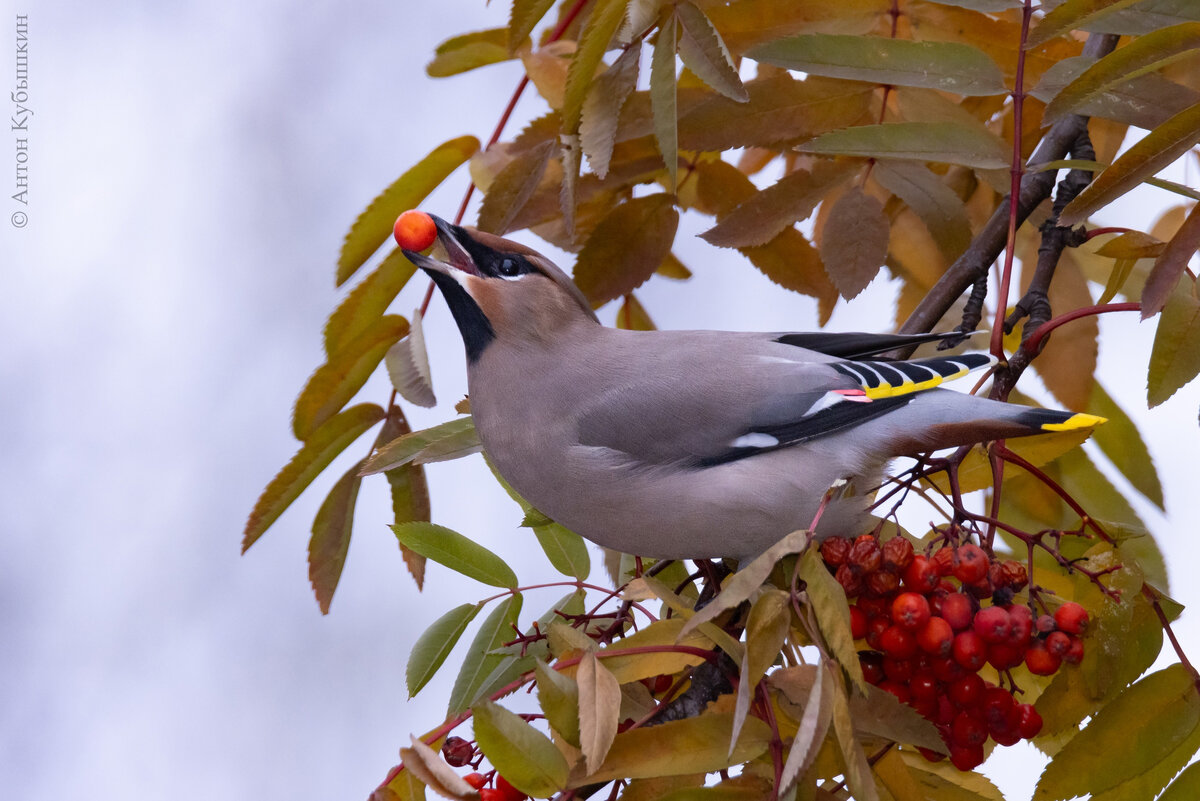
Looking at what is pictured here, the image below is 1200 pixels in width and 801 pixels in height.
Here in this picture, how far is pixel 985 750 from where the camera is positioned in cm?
133

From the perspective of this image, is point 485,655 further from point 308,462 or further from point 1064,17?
point 1064,17

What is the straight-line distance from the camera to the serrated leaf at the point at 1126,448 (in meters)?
1.72

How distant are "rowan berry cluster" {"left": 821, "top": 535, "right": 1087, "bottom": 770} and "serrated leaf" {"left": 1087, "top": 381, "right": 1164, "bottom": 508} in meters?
0.53

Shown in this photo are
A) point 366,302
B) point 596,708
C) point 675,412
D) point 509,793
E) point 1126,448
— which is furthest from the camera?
point 1126,448

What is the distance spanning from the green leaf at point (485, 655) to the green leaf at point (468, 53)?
73 cm

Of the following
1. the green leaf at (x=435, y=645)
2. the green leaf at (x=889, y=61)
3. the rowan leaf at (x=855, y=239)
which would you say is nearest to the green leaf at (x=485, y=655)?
the green leaf at (x=435, y=645)

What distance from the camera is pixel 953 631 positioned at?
122 centimetres

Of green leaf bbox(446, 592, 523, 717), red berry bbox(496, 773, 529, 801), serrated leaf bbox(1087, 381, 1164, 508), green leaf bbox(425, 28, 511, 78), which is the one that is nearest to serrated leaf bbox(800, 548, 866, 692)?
red berry bbox(496, 773, 529, 801)

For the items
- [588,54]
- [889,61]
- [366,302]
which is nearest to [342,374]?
[366,302]

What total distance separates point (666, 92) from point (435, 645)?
67 centimetres

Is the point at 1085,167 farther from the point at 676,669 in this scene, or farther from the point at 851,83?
the point at 676,669

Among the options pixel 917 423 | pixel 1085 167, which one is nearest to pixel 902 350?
pixel 917 423

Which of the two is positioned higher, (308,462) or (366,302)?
(366,302)

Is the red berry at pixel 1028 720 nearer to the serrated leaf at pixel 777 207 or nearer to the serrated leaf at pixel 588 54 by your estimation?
the serrated leaf at pixel 777 207
